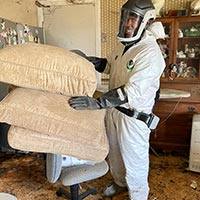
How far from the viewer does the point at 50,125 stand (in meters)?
1.41

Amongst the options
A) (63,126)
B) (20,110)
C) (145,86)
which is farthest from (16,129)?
(145,86)

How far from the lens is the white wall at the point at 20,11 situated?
10.2 ft

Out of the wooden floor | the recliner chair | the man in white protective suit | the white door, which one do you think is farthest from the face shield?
the white door

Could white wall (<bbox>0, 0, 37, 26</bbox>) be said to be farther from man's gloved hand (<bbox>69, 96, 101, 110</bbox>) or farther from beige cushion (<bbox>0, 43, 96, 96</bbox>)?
man's gloved hand (<bbox>69, 96, 101, 110</bbox>)

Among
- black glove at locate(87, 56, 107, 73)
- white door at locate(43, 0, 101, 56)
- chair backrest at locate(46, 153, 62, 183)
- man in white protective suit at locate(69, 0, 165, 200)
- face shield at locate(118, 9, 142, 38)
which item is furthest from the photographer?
white door at locate(43, 0, 101, 56)

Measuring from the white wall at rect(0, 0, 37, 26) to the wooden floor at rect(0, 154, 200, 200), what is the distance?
1582 mm

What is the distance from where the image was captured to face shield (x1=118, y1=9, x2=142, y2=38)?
1887 mm

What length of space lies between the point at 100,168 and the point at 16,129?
655 millimetres

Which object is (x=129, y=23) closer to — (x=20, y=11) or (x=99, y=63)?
(x=99, y=63)

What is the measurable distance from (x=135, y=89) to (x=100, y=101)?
0.82ft

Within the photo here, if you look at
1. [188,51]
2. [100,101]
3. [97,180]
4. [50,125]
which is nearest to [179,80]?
[188,51]

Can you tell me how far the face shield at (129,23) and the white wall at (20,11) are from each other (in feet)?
5.52

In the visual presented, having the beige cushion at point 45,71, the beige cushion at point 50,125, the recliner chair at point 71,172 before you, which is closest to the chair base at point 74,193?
the recliner chair at point 71,172

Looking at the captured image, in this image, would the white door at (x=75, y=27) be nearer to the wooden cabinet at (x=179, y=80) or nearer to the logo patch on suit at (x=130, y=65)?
the wooden cabinet at (x=179, y=80)
